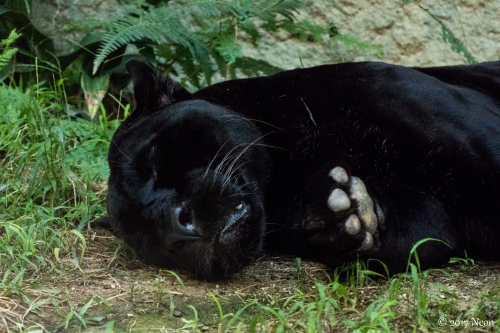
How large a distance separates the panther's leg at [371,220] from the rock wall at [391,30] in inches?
101

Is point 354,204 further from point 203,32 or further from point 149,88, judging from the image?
point 203,32

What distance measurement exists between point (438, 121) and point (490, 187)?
1.08 ft

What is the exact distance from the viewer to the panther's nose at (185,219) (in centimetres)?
203

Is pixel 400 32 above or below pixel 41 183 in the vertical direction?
above

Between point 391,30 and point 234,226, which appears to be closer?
point 234,226

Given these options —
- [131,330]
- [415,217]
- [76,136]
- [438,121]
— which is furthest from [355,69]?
[76,136]

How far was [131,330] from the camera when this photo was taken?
1731mm

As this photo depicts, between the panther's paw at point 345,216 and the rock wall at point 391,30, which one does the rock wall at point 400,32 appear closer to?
the rock wall at point 391,30

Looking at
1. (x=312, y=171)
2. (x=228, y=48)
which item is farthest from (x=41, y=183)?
(x=228, y=48)

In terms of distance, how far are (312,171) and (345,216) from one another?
→ 483 millimetres

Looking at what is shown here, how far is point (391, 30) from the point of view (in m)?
4.77

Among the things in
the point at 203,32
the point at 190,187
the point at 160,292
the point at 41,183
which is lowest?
the point at 41,183

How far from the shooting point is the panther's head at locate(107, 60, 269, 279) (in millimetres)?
2064

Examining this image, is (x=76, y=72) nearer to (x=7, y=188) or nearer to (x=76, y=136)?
(x=76, y=136)
